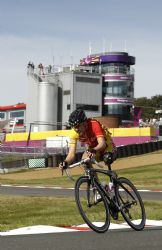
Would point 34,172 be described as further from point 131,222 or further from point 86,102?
point 86,102

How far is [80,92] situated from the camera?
10319 centimetres

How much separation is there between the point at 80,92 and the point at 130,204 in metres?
94.9

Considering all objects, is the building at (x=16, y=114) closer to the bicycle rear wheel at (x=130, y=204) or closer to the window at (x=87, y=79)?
the window at (x=87, y=79)

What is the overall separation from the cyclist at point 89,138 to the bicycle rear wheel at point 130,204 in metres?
0.51

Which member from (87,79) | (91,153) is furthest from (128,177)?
(87,79)

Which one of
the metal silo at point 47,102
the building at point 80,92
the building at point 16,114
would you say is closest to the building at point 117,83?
the building at point 80,92

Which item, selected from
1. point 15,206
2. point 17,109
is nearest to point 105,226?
point 15,206

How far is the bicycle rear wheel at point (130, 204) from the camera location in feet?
27.0

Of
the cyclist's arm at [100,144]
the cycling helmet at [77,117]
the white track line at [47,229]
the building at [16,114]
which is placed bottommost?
the building at [16,114]

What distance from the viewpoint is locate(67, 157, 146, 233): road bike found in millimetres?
7816

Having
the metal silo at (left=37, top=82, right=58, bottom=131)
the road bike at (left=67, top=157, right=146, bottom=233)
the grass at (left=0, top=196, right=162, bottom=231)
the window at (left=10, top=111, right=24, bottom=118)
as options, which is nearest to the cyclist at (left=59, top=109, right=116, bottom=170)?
the road bike at (left=67, top=157, right=146, bottom=233)

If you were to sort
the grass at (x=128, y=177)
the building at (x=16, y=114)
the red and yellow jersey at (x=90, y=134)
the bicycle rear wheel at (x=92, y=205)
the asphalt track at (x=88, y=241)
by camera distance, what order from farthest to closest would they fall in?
the building at (x=16, y=114), the grass at (x=128, y=177), the red and yellow jersey at (x=90, y=134), the bicycle rear wheel at (x=92, y=205), the asphalt track at (x=88, y=241)

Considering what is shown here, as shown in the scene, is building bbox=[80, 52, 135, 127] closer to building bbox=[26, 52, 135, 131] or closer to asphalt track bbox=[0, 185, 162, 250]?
building bbox=[26, 52, 135, 131]

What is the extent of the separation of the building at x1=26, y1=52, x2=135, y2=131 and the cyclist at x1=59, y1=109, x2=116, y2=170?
300 feet
